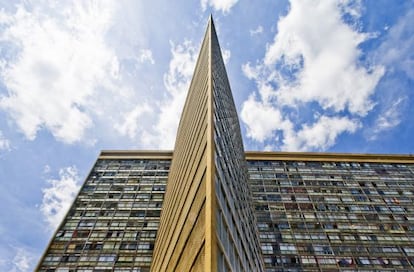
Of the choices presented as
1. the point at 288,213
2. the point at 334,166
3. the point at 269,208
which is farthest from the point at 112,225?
the point at 334,166

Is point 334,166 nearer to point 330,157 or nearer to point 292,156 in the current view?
point 330,157

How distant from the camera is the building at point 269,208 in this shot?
29406 millimetres

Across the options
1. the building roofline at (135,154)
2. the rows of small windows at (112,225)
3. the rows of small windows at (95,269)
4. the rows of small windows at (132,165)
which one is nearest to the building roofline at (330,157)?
the building roofline at (135,154)

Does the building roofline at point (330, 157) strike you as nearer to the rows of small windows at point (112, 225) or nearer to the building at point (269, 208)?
the building at point (269, 208)

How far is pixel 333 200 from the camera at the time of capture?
38406 mm

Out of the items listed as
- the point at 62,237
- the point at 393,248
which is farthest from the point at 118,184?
the point at 393,248

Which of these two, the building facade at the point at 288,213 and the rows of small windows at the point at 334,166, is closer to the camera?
the building facade at the point at 288,213

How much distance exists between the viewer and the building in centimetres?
2941

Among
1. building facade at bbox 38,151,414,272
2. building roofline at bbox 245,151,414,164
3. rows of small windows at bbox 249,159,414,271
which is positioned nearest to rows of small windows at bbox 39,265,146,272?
building facade at bbox 38,151,414,272

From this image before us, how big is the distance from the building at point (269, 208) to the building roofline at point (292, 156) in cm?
19

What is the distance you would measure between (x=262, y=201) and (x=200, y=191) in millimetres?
30344

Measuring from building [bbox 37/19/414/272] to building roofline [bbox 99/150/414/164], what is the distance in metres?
0.19

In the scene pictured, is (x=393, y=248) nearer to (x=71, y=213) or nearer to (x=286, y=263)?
(x=286, y=263)

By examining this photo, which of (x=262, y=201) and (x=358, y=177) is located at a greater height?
(x=358, y=177)
